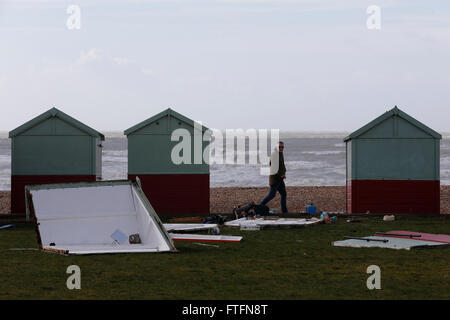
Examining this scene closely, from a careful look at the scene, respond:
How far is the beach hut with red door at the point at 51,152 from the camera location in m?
19.1

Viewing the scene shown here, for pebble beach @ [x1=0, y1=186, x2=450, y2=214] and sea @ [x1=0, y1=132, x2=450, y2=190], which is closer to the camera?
pebble beach @ [x1=0, y1=186, x2=450, y2=214]

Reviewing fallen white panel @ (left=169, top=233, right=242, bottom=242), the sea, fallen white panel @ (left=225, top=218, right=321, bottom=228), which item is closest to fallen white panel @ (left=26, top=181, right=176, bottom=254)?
fallen white panel @ (left=169, top=233, right=242, bottom=242)

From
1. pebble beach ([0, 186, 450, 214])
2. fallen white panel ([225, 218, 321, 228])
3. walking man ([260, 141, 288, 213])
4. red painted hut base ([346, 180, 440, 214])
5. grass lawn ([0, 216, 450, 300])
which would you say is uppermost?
walking man ([260, 141, 288, 213])

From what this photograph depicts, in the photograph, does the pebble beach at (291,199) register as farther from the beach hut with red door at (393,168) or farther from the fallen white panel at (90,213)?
the fallen white panel at (90,213)

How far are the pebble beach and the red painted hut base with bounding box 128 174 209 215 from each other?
2117 mm

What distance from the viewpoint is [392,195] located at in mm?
19375

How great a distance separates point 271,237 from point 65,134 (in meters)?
7.52

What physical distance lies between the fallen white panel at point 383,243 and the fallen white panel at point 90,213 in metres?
2.94

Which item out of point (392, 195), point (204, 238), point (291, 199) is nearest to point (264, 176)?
point (291, 199)

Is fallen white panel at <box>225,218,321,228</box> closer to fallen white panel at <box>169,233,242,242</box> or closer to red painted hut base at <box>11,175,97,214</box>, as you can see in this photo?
fallen white panel at <box>169,233,242,242</box>

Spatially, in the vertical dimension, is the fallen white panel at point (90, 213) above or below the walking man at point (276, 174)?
below

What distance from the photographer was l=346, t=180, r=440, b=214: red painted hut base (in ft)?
63.5

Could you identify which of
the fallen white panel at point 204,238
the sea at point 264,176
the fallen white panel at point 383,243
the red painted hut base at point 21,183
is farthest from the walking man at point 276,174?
the sea at point 264,176

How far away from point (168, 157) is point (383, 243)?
835 cm
